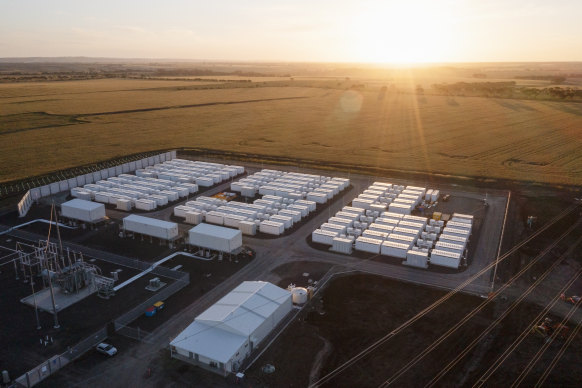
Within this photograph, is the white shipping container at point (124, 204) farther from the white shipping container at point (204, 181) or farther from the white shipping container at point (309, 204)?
the white shipping container at point (309, 204)

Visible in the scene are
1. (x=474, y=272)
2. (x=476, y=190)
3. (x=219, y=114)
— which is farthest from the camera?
(x=219, y=114)

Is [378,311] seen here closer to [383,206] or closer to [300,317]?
[300,317]

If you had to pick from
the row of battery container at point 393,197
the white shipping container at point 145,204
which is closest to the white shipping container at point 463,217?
the row of battery container at point 393,197

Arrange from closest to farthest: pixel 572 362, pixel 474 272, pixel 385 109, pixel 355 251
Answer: pixel 572 362, pixel 474 272, pixel 355 251, pixel 385 109

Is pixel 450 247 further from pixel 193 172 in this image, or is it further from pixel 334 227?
pixel 193 172

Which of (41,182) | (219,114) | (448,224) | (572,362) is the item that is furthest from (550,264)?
(219,114)

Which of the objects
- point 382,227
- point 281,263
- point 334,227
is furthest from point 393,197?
point 281,263
